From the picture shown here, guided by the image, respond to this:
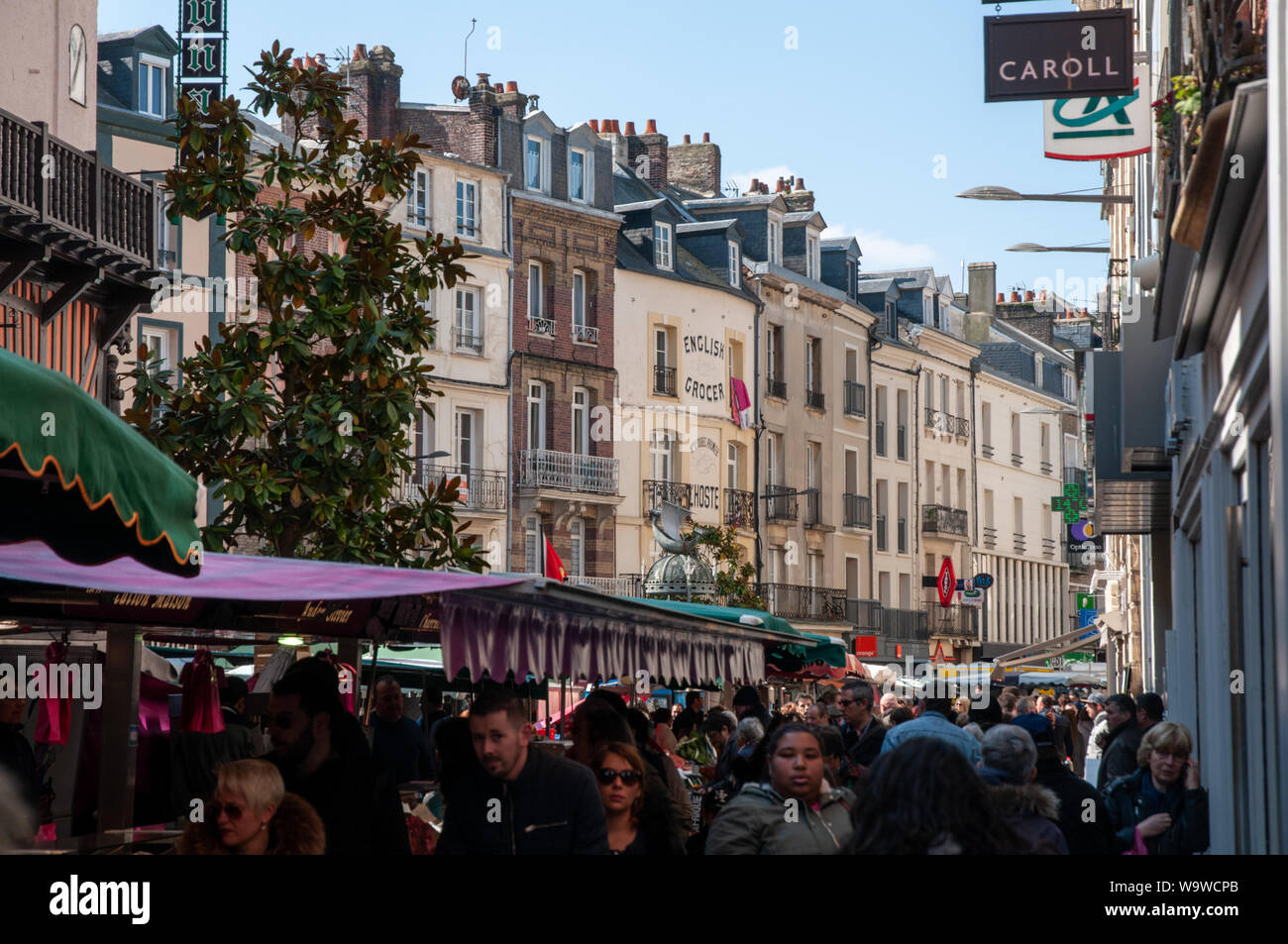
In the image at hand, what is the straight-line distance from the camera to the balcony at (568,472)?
1658 inches

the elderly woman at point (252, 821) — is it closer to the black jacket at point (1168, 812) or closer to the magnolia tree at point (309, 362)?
the black jacket at point (1168, 812)

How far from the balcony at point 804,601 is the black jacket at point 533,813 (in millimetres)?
42656

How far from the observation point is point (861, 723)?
14.9 meters

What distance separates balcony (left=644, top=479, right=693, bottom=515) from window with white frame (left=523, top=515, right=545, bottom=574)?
3570 millimetres

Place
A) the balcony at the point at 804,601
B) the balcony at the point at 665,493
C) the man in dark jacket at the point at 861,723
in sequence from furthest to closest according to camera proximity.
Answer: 1. the balcony at the point at 804,601
2. the balcony at the point at 665,493
3. the man in dark jacket at the point at 861,723

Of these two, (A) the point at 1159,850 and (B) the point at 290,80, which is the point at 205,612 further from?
(B) the point at 290,80

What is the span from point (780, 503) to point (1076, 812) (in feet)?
140

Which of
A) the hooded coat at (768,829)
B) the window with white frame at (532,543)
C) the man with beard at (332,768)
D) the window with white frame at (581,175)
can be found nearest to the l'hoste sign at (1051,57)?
the hooded coat at (768,829)

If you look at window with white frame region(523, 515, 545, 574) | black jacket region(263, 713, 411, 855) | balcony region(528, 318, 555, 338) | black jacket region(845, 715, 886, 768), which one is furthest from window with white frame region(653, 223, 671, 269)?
black jacket region(263, 713, 411, 855)

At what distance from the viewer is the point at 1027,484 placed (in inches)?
2724
